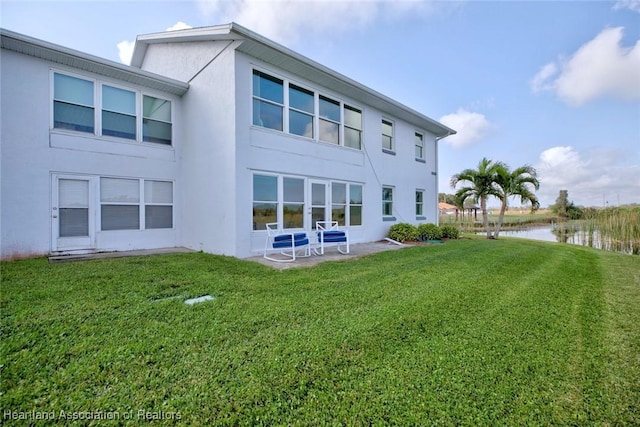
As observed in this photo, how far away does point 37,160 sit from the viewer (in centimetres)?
687

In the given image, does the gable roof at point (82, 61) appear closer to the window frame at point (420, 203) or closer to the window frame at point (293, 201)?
the window frame at point (293, 201)

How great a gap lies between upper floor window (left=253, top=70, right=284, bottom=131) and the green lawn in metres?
4.77

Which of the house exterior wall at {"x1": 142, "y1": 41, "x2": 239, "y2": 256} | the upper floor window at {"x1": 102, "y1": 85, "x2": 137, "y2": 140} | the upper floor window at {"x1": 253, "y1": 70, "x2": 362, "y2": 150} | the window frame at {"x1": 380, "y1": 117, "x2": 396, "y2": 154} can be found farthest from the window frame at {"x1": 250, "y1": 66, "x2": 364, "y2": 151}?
the upper floor window at {"x1": 102, "y1": 85, "x2": 137, "y2": 140}

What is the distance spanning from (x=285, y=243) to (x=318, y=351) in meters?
4.43

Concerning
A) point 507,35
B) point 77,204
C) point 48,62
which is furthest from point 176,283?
point 507,35

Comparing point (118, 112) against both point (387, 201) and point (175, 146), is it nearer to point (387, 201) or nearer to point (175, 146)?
point (175, 146)

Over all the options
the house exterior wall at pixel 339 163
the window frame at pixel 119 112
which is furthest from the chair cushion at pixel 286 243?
the window frame at pixel 119 112

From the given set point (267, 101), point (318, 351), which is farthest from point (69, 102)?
point (318, 351)

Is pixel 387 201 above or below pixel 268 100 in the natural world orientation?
below

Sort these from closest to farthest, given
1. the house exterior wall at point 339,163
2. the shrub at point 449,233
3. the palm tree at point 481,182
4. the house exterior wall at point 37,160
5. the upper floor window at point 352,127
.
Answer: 1. the house exterior wall at point 37,160
2. the house exterior wall at point 339,163
3. the upper floor window at point 352,127
4. the shrub at point 449,233
5. the palm tree at point 481,182

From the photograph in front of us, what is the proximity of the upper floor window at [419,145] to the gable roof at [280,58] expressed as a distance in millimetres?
1346

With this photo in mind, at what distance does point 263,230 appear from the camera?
25.3 ft

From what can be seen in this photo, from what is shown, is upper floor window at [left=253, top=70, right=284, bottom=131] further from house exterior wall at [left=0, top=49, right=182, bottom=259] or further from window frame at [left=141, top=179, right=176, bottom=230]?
house exterior wall at [left=0, top=49, right=182, bottom=259]

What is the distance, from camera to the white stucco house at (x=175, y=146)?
6.77 metres
